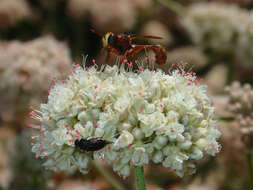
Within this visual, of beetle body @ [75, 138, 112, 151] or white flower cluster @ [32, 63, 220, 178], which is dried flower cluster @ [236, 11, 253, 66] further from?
beetle body @ [75, 138, 112, 151]

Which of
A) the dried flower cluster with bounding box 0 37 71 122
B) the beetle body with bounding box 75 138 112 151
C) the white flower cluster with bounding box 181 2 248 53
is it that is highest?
the white flower cluster with bounding box 181 2 248 53

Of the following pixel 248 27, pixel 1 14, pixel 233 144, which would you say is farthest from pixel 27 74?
pixel 248 27

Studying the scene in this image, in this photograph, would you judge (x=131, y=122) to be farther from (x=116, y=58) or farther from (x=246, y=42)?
(x=246, y=42)

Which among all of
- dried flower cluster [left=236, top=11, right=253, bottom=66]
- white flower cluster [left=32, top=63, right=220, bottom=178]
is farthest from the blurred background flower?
white flower cluster [left=32, top=63, right=220, bottom=178]

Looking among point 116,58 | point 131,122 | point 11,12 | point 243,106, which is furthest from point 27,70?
point 131,122

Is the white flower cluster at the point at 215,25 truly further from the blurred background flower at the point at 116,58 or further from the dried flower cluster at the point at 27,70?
the dried flower cluster at the point at 27,70

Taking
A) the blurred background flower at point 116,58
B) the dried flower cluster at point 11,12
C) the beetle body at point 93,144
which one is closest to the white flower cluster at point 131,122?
the beetle body at point 93,144

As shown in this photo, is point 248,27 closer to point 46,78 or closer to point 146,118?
point 46,78
